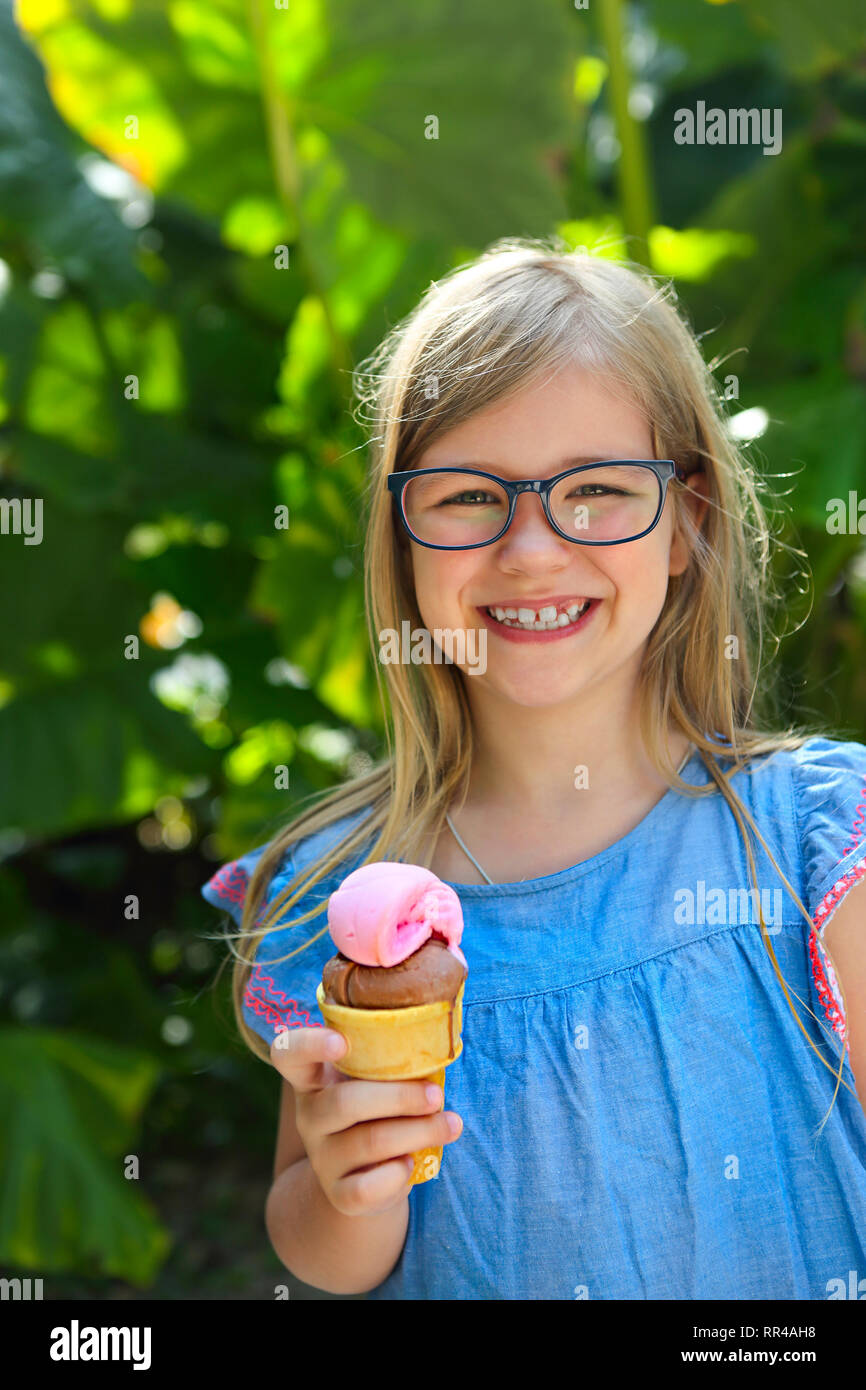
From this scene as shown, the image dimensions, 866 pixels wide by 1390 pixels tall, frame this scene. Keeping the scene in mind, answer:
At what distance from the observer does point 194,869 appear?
3.94 metres

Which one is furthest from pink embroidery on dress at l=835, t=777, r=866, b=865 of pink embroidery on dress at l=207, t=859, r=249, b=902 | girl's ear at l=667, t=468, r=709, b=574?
pink embroidery on dress at l=207, t=859, r=249, b=902

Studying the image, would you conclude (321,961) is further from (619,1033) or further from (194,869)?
(194,869)

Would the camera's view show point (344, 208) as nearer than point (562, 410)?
No

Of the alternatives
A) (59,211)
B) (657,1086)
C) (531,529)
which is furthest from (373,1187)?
(59,211)

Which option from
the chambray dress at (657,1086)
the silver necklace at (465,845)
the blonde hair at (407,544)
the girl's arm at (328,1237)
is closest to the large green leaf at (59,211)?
the blonde hair at (407,544)

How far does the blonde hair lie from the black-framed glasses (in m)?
0.08

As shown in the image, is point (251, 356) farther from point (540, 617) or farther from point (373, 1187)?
point (373, 1187)

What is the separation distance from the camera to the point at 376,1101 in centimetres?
116

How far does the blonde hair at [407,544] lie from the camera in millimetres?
1397

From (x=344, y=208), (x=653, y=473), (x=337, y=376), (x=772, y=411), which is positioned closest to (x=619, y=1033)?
(x=653, y=473)

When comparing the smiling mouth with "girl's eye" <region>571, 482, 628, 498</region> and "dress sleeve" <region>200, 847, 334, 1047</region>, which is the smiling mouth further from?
"dress sleeve" <region>200, 847, 334, 1047</region>

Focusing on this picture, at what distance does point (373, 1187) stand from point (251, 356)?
2507 mm
